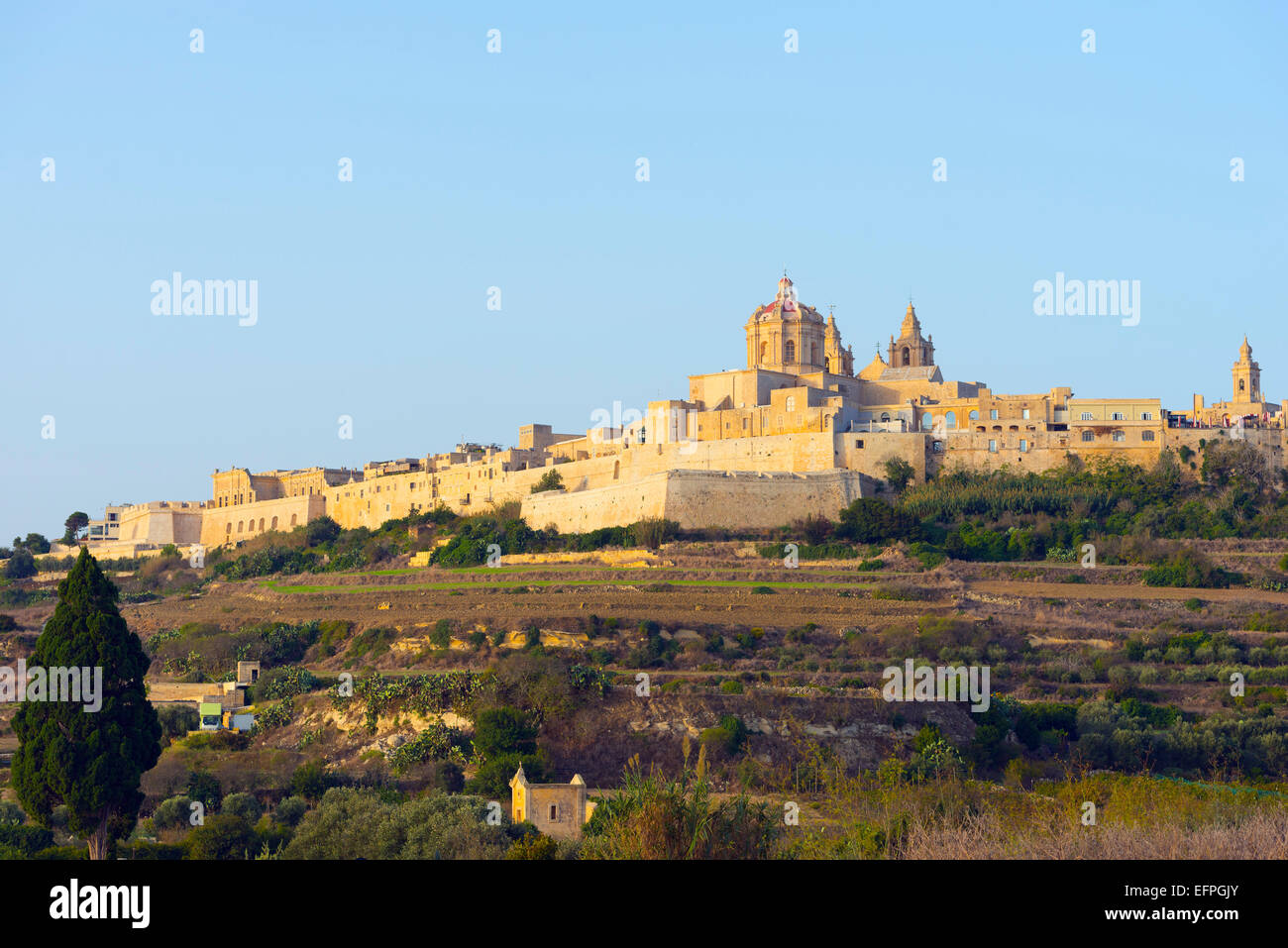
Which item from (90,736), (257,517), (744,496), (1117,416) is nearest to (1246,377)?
(1117,416)

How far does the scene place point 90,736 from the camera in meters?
24.3

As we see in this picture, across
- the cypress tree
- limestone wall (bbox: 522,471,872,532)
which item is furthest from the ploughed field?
the cypress tree

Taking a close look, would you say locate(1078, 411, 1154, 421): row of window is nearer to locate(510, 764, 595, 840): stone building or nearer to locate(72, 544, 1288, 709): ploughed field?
locate(72, 544, 1288, 709): ploughed field

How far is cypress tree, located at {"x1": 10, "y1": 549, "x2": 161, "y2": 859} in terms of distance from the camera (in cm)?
2402

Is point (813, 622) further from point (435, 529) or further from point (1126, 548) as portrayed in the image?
point (435, 529)

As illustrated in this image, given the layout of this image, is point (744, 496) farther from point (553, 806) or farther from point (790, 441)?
point (553, 806)

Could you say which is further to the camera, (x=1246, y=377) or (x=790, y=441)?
(x=1246, y=377)

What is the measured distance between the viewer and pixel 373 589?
1988 inches

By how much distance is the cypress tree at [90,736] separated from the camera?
24.0 meters

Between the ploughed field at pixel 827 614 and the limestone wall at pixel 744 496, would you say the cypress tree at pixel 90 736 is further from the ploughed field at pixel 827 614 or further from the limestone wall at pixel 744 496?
the limestone wall at pixel 744 496

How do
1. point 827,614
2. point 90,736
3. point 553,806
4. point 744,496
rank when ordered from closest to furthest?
point 90,736, point 553,806, point 827,614, point 744,496

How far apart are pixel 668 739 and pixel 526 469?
2795 centimetres
